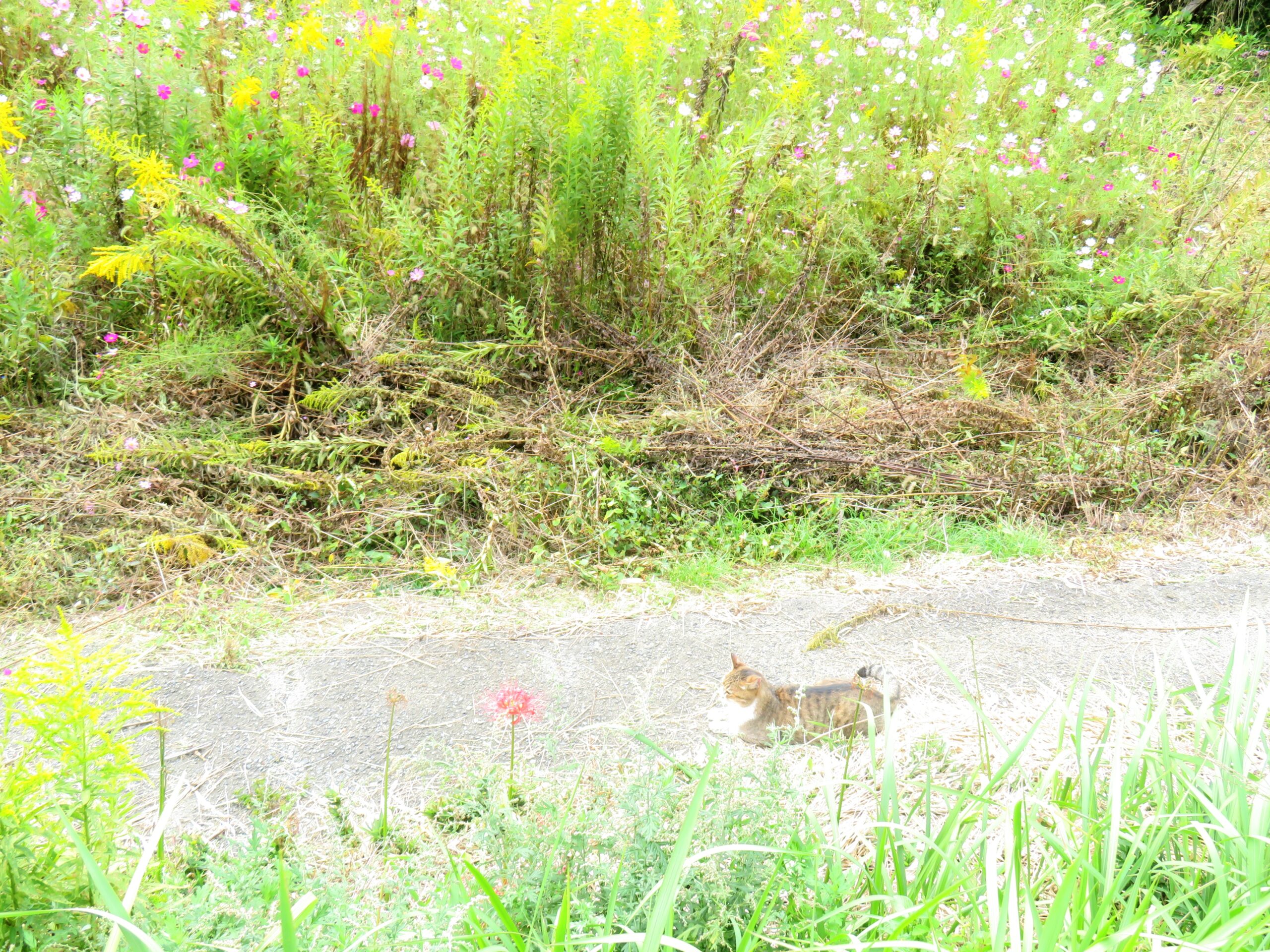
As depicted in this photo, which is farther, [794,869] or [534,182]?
[534,182]

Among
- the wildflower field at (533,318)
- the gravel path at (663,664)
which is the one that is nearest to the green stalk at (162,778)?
the gravel path at (663,664)

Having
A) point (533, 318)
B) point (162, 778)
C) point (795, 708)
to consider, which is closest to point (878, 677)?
point (795, 708)

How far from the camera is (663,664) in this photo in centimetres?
271

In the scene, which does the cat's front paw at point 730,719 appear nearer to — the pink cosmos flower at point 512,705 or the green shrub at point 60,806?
the pink cosmos flower at point 512,705

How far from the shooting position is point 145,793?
2.08 metres

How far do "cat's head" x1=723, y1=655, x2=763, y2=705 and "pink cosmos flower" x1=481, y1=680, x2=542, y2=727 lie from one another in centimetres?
53

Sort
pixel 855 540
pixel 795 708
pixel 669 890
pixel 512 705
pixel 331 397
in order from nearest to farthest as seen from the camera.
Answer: pixel 669 890 < pixel 512 705 < pixel 795 708 < pixel 855 540 < pixel 331 397

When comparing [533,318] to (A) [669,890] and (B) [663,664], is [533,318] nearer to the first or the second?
(B) [663,664]

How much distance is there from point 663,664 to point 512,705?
37.3 inches

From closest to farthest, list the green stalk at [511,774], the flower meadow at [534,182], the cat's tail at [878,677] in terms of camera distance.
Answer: the green stalk at [511,774] < the cat's tail at [878,677] < the flower meadow at [534,182]

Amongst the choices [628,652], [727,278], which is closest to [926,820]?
[628,652]

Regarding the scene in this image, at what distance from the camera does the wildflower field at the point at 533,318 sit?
349 cm

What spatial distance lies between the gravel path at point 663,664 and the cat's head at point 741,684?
0.10m

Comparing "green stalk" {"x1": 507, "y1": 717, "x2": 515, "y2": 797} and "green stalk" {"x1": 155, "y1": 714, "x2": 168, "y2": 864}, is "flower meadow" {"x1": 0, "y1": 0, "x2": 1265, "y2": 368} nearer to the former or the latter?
"green stalk" {"x1": 155, "y1": 714, "x2": 168, "y2": 864}
